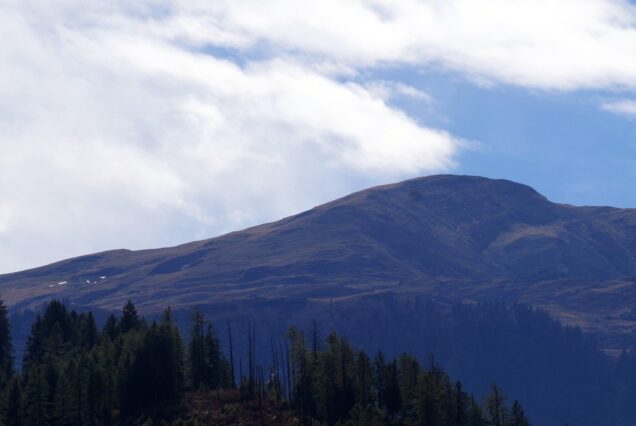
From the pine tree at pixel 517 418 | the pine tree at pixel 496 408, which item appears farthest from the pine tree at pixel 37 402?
the pine tree at pixel 517 418

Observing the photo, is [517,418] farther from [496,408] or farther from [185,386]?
[185,386]

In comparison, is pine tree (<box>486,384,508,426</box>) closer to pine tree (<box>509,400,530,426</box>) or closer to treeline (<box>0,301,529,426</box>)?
treeline (<box>0,301,529,426</box>)

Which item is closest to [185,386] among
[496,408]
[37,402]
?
[37,402]

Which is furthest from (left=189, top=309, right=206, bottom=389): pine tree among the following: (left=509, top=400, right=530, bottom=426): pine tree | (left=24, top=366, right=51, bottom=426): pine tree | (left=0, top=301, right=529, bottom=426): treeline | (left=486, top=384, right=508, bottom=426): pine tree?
(left=509, top=400, right=530, bottom=426): pine tree

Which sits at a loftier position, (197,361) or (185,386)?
(197,361)

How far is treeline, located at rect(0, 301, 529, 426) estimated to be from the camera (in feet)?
491

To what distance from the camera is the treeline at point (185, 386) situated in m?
150

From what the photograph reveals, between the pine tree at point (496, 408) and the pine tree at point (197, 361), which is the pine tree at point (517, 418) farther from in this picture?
the pine tree at point (197, 361)

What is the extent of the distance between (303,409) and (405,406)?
13976mm

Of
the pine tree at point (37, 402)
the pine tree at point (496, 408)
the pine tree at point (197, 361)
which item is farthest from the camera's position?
the pine tree at point (197, 361)

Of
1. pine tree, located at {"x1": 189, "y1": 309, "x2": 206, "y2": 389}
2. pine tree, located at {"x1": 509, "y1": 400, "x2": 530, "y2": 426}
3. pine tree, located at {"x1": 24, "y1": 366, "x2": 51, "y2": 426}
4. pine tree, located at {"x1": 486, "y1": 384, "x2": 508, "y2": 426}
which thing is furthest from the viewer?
pine tree, located at {"x1": 189, "y1": 309, "x2": 206, "y2": 389}

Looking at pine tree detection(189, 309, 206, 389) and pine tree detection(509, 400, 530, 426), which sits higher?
pine tree detection(189, 309, 206, 389)

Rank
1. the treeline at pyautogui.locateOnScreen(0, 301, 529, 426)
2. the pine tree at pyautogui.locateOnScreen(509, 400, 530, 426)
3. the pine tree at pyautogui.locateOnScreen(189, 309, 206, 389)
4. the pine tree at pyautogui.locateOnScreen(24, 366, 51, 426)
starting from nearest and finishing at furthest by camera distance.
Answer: the pine tree at pyautogui.locateOnScreen(24, 366, 51, 426) < the treeline at pyautogui.locateOnScreen(0, 301, 529, 426) < the pine tree at pyautogui.locateOnScreen(509, 400, 530, 426) < the pine tree at pyautogui.locateOnScreen(189, 309, 206, 389)

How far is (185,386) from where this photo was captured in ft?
568
